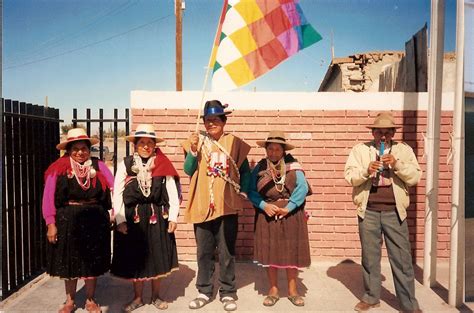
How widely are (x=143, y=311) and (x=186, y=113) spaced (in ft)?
8.84

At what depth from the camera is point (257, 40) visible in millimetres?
4102

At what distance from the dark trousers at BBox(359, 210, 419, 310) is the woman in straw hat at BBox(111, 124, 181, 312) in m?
1.96

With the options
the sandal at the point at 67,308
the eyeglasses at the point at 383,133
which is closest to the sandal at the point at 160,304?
the sandal at the point at 67,308

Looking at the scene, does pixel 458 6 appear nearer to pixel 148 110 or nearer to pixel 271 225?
pixel 271 225

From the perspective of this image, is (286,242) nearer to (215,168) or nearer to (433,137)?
(215,168)

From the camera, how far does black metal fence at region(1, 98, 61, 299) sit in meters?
4.49

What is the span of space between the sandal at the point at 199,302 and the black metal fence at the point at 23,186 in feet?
6.78

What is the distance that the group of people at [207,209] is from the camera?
3.96 metres

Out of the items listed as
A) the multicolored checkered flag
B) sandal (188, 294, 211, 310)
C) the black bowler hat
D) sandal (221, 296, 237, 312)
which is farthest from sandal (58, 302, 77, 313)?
the multicolored checkered flag

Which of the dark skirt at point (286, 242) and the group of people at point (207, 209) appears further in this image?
the dark skirt at point (286, 242)

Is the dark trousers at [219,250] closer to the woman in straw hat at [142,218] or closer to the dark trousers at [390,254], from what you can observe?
the woman in straw hat at [142,218]

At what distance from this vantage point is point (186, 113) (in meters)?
5.73

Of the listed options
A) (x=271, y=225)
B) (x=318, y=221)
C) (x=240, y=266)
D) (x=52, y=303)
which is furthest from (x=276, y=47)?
(x=52, y=303)

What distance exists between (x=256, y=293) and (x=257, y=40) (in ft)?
9.11
